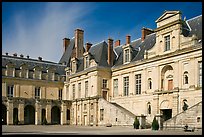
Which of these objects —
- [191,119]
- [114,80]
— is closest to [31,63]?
[114,80]

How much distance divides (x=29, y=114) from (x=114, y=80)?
13049 millimetres

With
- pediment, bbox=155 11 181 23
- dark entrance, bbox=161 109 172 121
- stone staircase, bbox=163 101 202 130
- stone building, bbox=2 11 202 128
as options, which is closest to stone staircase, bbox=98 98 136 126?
stone building, bbox=2 11 202 128

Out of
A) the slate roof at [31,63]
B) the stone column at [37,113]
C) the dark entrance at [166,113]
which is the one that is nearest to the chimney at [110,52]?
the dark entrance at [166,113]

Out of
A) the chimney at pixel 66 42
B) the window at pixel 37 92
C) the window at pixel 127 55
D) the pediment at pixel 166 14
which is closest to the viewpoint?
the pediment at pixel 166 14

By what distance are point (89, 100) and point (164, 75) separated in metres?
10.5

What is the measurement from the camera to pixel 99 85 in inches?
1496

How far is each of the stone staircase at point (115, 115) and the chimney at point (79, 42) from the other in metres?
13.9

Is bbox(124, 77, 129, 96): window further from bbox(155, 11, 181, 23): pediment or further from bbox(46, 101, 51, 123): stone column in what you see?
bbox(46, 101, 51, 123): stone column

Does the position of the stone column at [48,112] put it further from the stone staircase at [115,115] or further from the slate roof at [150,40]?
the slate roof at [150,40]

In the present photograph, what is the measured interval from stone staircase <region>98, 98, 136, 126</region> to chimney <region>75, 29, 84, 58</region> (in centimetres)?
1389

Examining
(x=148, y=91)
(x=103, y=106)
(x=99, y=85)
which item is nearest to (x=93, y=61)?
(x=99, y=85)

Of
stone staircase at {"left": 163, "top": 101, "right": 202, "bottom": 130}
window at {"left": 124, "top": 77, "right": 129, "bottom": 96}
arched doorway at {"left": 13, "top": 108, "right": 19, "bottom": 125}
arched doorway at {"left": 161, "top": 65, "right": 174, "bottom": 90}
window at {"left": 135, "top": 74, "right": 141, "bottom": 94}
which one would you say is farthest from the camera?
arched doorway at {"left": 13, "top": 108, "right": 19, "bottom": 125}

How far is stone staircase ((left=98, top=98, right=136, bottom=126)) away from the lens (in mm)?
31891

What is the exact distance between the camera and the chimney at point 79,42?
162 ft
